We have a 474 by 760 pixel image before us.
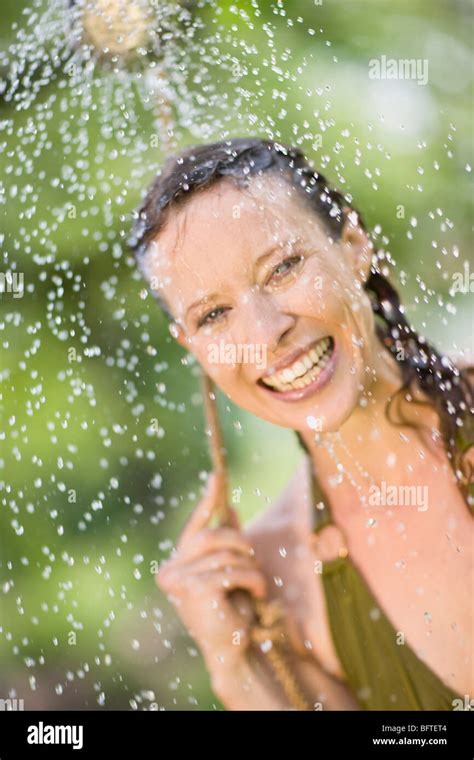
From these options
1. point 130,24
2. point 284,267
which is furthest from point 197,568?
point 130,24

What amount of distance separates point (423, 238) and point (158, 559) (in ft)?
2.26

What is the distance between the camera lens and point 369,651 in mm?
1389

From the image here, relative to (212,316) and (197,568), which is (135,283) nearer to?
(212,316)

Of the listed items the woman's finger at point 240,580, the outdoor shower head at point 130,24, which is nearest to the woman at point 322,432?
the woman's finger at point 240,580

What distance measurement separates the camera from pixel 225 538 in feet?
4.75

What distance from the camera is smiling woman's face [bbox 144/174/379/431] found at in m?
1.34

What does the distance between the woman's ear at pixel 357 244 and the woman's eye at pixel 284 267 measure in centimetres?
9

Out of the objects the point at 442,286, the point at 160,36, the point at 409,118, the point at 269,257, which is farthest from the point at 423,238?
the point at 160,36

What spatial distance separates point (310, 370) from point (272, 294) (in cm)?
13

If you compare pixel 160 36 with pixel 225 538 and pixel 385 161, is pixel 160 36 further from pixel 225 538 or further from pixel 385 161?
pixel 225 538

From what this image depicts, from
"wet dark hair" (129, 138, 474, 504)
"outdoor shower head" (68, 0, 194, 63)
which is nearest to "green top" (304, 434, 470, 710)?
"wet dark hair" (129, 138, 474, 504)

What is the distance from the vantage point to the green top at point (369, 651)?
1.38m
